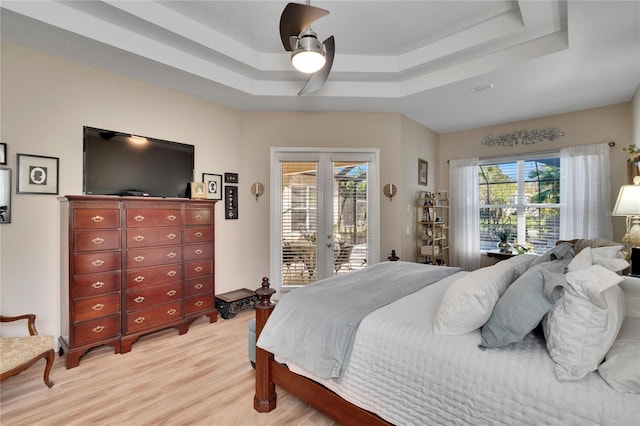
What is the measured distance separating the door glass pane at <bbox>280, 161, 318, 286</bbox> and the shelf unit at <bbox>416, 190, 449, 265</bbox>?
1.81 meters

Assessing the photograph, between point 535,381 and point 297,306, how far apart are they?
1252 millimetres

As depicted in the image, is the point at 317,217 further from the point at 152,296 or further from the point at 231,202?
the point at 152,296

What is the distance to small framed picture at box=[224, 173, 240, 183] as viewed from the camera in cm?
420

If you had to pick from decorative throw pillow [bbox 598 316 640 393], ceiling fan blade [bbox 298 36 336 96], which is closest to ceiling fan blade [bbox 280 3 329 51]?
ceiling fan blade [bbox 298 36 336 96]

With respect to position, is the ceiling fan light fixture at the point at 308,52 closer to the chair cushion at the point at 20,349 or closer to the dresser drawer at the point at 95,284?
the dresser drawer at the point at 95,284

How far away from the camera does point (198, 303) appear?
11.4 feet

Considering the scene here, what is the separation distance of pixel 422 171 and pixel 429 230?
1.00 m

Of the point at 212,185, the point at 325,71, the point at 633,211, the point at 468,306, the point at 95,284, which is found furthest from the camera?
the point at 212,185

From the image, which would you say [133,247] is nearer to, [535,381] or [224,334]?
[224,334]

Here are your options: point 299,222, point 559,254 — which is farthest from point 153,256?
point 559,254

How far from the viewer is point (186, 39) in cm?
295

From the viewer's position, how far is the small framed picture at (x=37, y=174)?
8.73ft

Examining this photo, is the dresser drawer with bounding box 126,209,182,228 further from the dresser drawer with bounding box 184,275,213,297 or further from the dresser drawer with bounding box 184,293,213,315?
the dresser drawer with bounding box 184,293,213,315

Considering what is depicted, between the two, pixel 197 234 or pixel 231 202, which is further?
pixel 231 202
